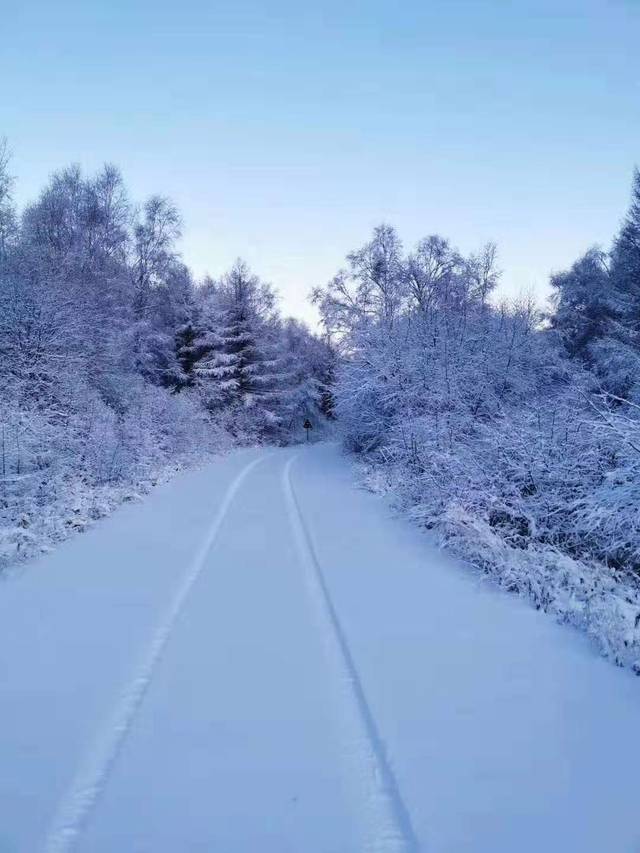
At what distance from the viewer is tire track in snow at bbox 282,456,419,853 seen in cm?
246

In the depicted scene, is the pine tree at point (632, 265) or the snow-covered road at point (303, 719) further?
the pine tree at point (632, 265)

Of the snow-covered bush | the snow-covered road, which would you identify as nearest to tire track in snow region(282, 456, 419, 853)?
the snow-covered road

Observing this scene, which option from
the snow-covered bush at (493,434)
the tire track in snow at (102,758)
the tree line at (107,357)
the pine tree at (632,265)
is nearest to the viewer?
the tire track in snow at (102,758)

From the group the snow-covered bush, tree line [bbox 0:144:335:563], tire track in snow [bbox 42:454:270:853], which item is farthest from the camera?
tree line [bbox 0:144:335:563]

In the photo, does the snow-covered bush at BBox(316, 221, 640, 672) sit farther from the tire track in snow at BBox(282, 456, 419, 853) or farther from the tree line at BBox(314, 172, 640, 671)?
the tire track in snow at BBox(282, 456, 419, 853)

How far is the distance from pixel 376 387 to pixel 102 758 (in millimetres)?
16446

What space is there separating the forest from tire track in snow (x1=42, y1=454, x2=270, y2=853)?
4021 mm

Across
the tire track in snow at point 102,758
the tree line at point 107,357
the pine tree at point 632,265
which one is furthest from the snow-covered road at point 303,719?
the pine tree at point 632,265

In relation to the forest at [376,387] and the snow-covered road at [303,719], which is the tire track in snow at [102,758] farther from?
the forest at [376,387]

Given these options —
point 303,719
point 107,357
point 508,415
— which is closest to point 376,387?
point 508,415

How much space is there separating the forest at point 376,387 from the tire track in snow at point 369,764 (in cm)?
240

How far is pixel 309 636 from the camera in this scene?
4777 mm

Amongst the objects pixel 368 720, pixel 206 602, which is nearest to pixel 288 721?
pixel 368 720

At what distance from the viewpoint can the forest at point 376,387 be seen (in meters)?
7.27
